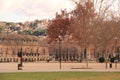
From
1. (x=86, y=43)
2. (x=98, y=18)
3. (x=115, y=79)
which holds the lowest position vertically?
(x=115, y=79)

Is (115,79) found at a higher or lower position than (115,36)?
lower

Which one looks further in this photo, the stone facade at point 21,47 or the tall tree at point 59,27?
the stone facade at point 21,47

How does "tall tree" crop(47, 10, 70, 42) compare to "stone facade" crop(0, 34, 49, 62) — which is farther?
"stone facade" crop(0, 34, 49, 62)

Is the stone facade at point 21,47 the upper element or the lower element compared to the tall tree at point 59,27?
lower

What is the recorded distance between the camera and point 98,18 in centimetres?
5966

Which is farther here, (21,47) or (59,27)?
(21,47)

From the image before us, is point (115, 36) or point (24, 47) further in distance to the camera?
point (24, 47)

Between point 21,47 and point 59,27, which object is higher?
point 59,27

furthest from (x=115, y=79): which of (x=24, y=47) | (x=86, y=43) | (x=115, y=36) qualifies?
(x=24, y=47)

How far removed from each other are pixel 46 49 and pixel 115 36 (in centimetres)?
6225

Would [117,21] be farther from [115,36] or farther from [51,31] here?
[51,31]

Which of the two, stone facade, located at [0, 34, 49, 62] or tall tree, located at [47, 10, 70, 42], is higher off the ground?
tall tree, located at [47, 10, 70, 42]

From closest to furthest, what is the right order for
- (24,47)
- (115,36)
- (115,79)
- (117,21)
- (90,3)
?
(115,79), (90,3), (115,36), (117,21), (24,47)

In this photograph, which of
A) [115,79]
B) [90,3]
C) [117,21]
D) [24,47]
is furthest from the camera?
[24,47]
